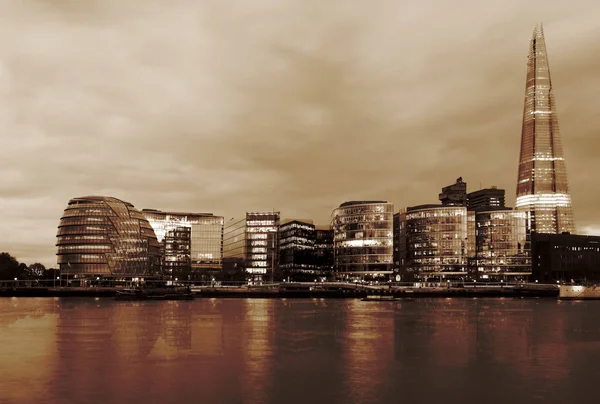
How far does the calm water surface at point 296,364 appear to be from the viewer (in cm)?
3641

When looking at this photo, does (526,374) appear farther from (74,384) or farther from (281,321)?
(281,321)

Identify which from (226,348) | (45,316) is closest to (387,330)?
(226,348)

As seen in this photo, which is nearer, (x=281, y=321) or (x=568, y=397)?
(x=568, y=397)

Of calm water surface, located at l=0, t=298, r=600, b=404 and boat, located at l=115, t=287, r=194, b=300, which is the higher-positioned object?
calm water surface, located at l=0, t=298, r=600, b=404

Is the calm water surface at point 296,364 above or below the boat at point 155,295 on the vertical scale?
above

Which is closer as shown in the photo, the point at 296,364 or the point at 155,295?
the point at 296,364

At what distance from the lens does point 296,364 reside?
4812 cm

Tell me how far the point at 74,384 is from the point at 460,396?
2283 cm

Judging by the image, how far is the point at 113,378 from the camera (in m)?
41.0

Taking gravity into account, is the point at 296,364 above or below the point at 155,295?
above

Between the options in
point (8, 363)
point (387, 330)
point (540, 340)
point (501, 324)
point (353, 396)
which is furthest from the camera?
point (501, 324)

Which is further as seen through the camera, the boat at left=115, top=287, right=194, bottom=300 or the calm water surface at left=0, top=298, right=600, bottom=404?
the boat at left=115, top=287, right=194, bottom=300

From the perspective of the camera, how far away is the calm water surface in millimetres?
36406

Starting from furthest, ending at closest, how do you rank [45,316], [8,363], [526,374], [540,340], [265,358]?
[45,316] < [540,340] < [265,358] < [8,363] < [526,374]
